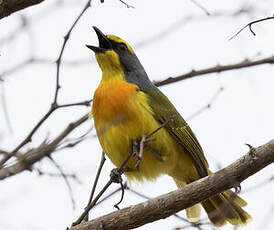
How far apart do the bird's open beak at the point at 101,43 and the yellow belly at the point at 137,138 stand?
0.69 m

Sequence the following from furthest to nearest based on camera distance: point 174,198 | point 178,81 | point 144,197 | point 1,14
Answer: point 178,81
point 144,197
point 174,198
point 1,14

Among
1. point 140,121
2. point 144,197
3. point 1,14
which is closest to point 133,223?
point 144,197

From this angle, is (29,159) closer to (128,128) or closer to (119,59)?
(128,128)

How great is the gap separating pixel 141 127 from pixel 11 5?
1990 millimetres

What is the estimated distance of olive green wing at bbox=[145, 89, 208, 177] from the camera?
16.7 feet

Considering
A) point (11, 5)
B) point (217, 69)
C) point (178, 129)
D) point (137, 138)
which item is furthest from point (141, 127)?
point (11, 5)

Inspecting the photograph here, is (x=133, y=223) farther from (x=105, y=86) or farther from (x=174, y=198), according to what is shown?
(x=105, y=86)

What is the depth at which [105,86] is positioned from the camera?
514 centimetres

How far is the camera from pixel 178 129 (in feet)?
17.1

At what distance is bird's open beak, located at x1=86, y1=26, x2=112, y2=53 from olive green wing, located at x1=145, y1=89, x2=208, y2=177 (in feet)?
2.50

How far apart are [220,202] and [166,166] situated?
879 millimetres

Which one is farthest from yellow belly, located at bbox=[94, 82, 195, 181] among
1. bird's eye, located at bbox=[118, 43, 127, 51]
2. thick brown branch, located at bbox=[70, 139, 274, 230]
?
thick brown branch, located at bbox=[70, 139, 274, 230]

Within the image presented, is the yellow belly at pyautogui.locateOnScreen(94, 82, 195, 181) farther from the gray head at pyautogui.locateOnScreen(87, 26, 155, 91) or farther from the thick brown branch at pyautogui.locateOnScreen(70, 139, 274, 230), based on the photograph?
the thick brown branch at pyautogui.locateOnScreen(70, 139, 274, 230)

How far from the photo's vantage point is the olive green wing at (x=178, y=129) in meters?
5.08
